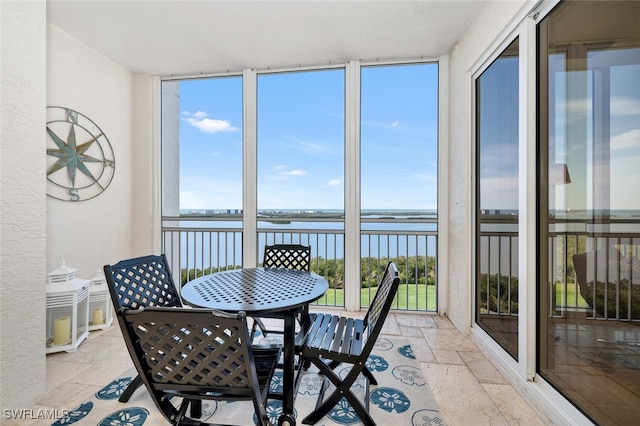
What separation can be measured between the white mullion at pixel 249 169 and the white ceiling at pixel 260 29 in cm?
29

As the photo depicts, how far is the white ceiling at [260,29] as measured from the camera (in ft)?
8.00

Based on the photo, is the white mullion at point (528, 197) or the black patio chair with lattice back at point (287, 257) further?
the black patio chair with lattice back at point (287, 257)

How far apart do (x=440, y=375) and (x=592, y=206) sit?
1.48 m

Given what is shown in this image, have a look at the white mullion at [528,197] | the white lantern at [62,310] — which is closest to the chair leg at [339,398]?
the white mullion at [528,197]

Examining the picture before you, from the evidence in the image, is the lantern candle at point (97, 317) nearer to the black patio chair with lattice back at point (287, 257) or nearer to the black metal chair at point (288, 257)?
the black patio chair with lattice back at point (287, 257)

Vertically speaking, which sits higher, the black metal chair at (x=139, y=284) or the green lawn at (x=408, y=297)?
the black metal chair at (x=139, y=284)

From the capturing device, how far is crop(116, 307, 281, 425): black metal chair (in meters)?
1.03

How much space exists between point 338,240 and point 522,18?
257cm

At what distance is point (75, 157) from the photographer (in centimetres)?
295

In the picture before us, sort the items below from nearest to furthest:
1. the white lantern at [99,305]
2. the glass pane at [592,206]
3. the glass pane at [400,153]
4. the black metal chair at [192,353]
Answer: the black metal chair at [192,353] → the glass pane at [592,206] → the white lantern at [99,305] → the glass pane at [400,153]

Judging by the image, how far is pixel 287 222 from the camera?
11.9 feet

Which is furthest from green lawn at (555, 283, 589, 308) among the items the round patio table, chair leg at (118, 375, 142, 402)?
chair leg at (118, 375, 142, 402)

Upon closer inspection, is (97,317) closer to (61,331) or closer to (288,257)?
(61,331)

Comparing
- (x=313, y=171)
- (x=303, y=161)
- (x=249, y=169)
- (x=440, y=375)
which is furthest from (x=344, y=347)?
(x=249, y=169)
